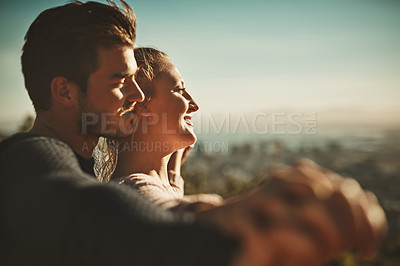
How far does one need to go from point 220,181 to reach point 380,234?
39703 mm

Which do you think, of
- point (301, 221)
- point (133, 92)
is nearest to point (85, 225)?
point (301, 221)

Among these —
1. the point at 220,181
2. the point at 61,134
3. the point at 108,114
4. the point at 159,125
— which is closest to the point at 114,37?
the point at 108,114

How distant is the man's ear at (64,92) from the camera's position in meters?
1.91

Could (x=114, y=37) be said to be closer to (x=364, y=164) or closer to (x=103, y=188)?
(x=103, y=188)

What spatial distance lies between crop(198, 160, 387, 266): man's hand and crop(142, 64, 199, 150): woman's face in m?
2.40

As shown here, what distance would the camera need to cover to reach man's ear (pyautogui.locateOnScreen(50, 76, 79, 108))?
1.91 meters

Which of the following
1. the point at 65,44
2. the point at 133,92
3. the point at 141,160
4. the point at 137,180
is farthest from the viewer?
the point at 141,160

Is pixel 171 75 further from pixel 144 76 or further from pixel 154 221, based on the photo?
pixel 154 221

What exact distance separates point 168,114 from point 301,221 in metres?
2.56

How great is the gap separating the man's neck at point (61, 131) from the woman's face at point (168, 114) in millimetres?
1073

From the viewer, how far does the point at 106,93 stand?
6.71 ft

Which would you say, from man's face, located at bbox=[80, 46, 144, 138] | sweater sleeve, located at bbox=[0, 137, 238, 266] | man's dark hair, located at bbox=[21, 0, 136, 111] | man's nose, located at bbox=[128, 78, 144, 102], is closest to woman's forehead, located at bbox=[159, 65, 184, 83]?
man's nose, located at bbox=[128, 78, 144, 102]

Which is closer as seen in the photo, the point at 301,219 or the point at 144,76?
the point at 301,219

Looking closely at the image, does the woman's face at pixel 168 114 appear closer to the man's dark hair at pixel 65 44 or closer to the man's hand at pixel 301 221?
the man's dark hair at pixel 65 44
